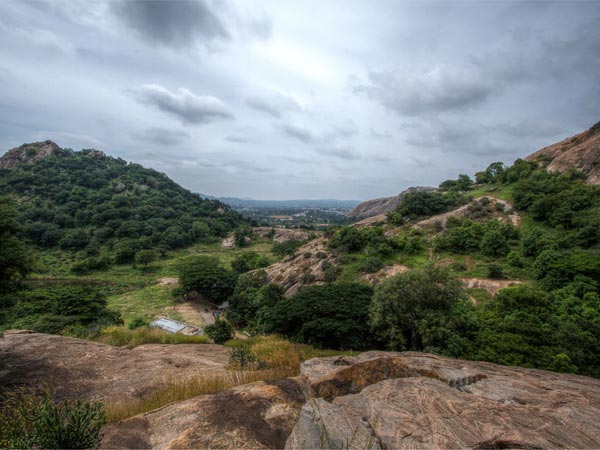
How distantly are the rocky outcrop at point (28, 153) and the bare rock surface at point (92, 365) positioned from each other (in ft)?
489

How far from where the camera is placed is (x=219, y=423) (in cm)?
453

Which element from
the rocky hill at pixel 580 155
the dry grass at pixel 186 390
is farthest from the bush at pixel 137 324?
the rocky hill at pixel 580 155

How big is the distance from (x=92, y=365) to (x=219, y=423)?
25.4 ft

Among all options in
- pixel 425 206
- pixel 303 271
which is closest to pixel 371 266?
pixel 303 271

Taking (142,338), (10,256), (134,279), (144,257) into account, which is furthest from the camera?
(144,257)

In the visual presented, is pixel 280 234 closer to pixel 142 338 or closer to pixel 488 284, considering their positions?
pixel 488 284

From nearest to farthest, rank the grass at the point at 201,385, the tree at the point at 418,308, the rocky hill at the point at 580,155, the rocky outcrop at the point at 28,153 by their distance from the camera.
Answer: the grass at the point at 201,385 < the tree at the point at 418,308 < the rocky hill at the point at 580,155 < the rocky outcrop at the point at 28,153

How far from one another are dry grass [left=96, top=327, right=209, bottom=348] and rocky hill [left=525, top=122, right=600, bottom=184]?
56.7 metres

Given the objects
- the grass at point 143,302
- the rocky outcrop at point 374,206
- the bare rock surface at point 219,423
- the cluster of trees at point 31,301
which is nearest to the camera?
the bare rock surface at point 219,423

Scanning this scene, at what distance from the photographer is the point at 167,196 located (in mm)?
115938

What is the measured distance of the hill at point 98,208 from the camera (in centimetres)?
6631

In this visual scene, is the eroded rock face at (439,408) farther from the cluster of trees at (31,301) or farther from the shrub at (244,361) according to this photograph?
the cluster of trees at (31,301)

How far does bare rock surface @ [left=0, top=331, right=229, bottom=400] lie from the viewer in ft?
24.8

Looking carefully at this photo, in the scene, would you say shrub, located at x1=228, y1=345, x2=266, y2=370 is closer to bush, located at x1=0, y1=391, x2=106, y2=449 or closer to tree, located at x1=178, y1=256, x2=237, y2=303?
bush, located at x1=0, y1=391, x2=106, y2=449
